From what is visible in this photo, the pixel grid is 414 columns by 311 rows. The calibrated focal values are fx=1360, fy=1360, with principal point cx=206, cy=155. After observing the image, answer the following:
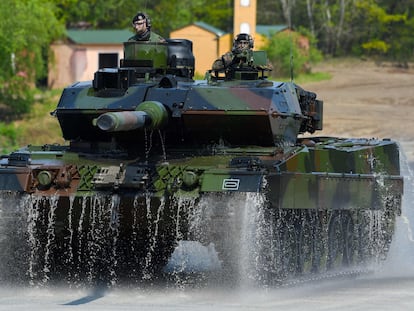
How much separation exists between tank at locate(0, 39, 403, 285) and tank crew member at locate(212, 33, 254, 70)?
0.10 metres

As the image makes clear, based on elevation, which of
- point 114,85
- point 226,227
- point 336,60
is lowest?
point 336,60

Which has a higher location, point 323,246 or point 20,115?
point 323,246

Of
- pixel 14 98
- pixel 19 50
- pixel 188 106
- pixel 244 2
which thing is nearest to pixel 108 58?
pixel 244 2

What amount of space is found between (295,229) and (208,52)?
142 feet

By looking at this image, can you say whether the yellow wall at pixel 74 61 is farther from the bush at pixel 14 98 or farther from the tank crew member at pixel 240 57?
the tank crew member at pixel 240 57

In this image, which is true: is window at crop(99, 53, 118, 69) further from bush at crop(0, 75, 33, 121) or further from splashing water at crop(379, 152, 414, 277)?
splashing water at crop(379, 152, 414, 277)

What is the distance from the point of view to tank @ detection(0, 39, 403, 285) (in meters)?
14.0

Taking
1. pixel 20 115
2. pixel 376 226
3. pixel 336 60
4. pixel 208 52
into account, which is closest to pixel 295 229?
pixel 376 226

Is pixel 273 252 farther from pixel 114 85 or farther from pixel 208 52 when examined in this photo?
pixel 208 52

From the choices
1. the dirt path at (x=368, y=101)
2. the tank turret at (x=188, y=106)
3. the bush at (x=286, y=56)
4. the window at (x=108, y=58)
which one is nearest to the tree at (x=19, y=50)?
the dirt path at (x=368, y=101)

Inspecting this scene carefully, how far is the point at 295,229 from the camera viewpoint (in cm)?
1509

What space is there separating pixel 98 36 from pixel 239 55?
145ft

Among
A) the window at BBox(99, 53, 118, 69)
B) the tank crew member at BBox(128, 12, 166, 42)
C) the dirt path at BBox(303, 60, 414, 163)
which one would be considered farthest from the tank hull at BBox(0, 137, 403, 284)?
the window at BBox(99, 53, 118, 69)

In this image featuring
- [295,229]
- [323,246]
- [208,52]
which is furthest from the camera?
[208,52]
